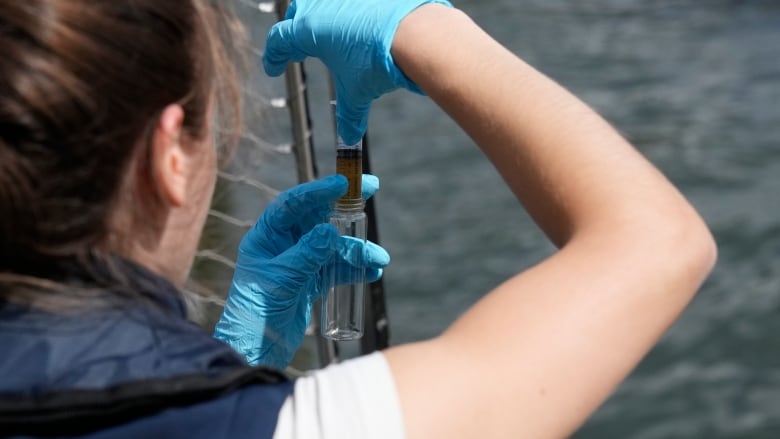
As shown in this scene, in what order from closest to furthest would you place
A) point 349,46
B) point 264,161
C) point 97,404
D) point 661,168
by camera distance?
point 97,404, point 349,46, point 264,161, point 661,168

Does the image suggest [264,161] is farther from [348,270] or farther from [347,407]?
[347,407]

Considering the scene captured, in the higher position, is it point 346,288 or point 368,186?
point 368,186

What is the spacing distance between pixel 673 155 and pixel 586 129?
17.0ft

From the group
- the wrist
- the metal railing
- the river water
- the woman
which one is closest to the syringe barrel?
the metal railing

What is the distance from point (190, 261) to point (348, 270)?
1.88 feet

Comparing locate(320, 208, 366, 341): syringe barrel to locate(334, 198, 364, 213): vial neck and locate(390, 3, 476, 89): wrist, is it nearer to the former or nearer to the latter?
locate(334, 198, 364, 213): vial neck

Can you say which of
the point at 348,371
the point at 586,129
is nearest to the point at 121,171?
the point at 348,371

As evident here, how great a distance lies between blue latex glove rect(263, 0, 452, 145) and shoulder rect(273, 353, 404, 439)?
0.38 meters

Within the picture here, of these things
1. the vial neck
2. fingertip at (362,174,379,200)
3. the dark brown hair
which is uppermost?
the dark brown hair

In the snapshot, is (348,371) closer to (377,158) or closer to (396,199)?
(396,199)

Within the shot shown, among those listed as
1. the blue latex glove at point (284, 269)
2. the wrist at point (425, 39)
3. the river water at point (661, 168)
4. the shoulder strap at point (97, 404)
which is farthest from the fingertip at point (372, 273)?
the river water at point (661, 168)

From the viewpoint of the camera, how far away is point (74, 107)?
78 cm

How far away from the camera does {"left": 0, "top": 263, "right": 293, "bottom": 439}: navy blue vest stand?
774 mm

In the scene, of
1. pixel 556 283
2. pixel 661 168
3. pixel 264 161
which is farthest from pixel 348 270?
pixel 661 168
